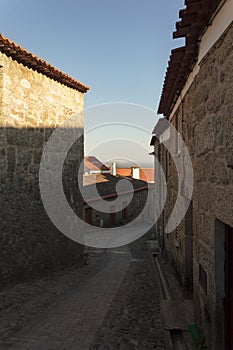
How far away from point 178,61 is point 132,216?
21516 millimetres

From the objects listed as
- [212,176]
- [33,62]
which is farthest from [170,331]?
[33,62]

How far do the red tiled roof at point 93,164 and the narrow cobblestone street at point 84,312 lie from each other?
26.1 meters

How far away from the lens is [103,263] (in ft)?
39.1

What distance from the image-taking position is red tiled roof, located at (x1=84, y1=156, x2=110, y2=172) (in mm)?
35725

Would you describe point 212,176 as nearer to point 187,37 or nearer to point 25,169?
point 187,37

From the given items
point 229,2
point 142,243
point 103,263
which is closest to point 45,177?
point 103,263

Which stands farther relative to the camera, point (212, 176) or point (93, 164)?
point (93, 164)

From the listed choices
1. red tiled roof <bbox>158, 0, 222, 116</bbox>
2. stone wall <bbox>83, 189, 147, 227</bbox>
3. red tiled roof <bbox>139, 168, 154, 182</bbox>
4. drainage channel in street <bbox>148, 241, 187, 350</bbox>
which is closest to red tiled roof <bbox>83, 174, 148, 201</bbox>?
stone wall <bbox>83, 189, 147, 227</bbox>

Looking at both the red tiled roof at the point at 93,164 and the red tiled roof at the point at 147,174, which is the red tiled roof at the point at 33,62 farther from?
the red tiled roof at the point at 147,174

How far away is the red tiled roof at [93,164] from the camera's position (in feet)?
117

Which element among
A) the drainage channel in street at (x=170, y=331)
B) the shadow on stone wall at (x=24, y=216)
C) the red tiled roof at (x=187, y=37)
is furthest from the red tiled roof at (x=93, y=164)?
the red tiled roof at (x=187, y=37)

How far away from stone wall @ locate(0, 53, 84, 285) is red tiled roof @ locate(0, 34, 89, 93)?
129 mm

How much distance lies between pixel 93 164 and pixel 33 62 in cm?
2978

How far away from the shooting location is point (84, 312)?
6227 millimetres
